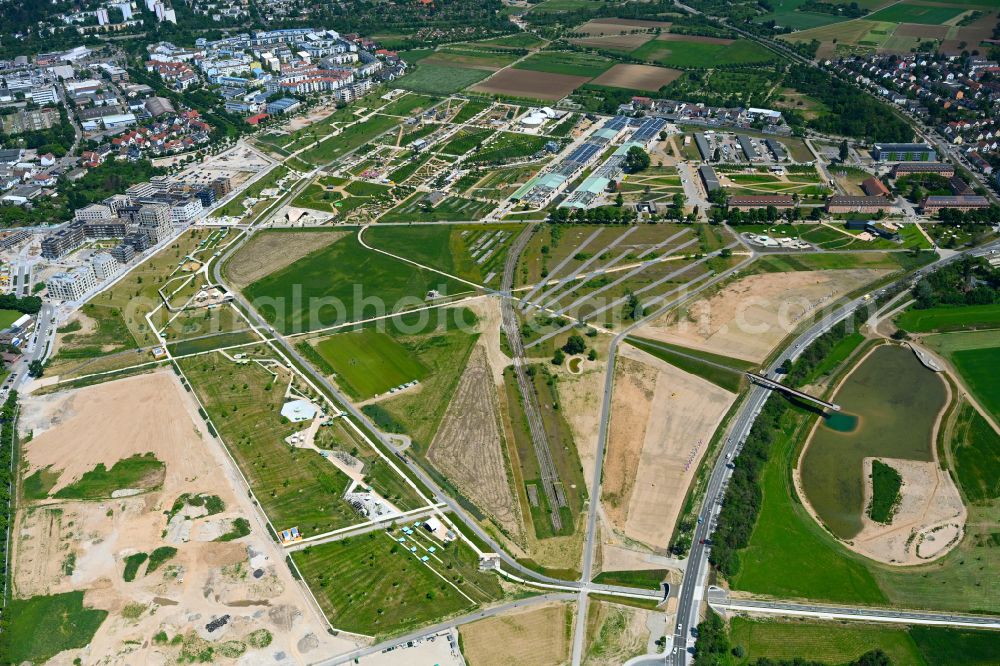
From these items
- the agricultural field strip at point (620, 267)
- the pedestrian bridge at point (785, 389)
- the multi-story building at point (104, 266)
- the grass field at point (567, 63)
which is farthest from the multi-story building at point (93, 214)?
the grass field at point (567, 63)

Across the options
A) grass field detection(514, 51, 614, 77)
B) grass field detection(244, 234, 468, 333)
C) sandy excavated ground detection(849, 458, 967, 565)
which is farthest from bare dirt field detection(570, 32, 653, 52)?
sandy excavated ground detection(849, 458, 967, 565)

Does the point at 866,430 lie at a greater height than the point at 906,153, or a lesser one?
lesser

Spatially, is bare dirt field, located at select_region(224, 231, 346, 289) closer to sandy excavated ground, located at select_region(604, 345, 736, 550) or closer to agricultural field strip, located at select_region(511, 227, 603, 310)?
agricultural field strip, located at select_region(511, 227, 603, 310)

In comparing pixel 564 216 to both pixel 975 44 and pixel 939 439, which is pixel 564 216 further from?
pixel 975 44

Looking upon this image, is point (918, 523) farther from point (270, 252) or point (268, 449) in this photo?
point (270, 252)

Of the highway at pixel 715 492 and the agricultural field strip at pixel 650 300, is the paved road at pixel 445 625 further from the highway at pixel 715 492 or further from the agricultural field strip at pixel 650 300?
the agricultural field strip at pixel 650 300

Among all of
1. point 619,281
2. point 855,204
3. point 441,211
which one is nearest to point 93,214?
point 441,211
